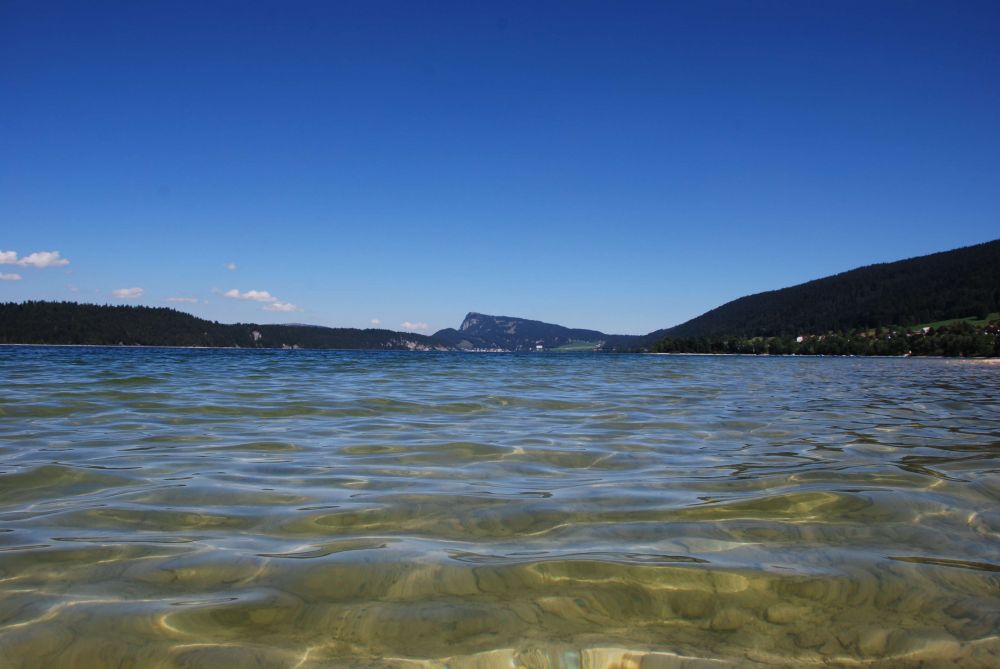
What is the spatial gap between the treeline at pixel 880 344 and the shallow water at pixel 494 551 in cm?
13825

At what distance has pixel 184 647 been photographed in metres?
2.83

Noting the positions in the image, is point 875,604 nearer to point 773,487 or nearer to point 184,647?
point 773,487

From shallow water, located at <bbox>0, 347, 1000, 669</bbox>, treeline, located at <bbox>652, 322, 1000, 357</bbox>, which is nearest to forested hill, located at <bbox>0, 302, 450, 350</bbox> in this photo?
treeline, located at <bbox>652, 322, 1000, 357</bbox>

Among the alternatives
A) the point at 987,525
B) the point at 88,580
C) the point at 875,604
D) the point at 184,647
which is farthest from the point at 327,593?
the point at 987,525

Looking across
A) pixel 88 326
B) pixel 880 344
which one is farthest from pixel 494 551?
pixel 88 326

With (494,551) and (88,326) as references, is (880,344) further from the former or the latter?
(88,326)

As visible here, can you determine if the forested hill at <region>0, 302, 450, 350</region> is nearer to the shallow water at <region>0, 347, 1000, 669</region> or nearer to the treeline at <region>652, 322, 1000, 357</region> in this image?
the treeline at <region>652, 322, 1000, 357</region>

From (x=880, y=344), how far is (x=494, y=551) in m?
158

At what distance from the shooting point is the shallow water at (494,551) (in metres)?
2.88

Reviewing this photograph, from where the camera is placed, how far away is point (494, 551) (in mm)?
4117

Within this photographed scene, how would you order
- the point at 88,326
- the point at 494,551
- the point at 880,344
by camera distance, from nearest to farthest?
the point at 494,551 < the point at 880,344 < the point at 88,326

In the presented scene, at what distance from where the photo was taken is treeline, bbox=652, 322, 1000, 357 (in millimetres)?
119312

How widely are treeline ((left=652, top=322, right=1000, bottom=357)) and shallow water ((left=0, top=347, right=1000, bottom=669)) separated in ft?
454

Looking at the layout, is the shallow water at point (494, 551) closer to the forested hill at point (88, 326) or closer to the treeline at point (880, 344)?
the treeline at point (880, 344)
